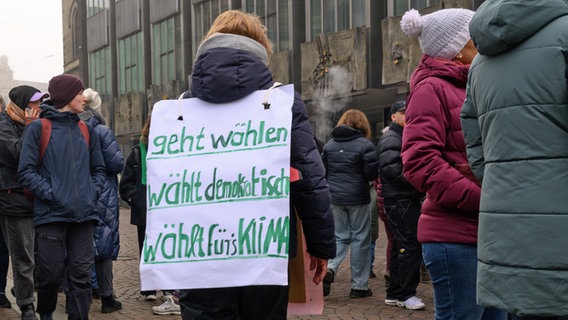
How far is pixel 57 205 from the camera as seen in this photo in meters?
4.95

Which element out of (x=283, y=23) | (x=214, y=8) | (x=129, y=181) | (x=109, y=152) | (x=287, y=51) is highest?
(x=214, y=8)

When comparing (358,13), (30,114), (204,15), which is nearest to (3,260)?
(30,114)

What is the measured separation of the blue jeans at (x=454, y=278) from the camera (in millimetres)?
3156

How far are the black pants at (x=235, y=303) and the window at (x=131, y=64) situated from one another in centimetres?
3467

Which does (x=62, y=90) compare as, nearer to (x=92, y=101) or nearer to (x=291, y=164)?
(x=92, y=101)

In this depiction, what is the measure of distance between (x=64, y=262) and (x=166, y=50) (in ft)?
100

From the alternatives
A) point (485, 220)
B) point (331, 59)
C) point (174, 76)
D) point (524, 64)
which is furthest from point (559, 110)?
point (174, 76)

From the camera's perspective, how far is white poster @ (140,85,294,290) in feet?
9.61

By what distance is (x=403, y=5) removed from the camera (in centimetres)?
2181

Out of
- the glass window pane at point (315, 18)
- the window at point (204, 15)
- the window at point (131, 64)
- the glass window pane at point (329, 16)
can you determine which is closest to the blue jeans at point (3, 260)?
the glass window pane at point (329, 16)

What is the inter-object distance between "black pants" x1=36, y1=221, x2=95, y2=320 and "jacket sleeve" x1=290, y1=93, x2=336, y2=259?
2385 mm

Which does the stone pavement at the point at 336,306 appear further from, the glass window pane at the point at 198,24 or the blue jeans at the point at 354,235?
the glass window pane at the point at 198,24

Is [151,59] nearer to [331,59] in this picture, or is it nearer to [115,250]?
[331,59]

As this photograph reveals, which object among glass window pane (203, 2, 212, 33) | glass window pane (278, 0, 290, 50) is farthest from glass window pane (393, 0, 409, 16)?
glass window pane (203, 2, 212, 33)
